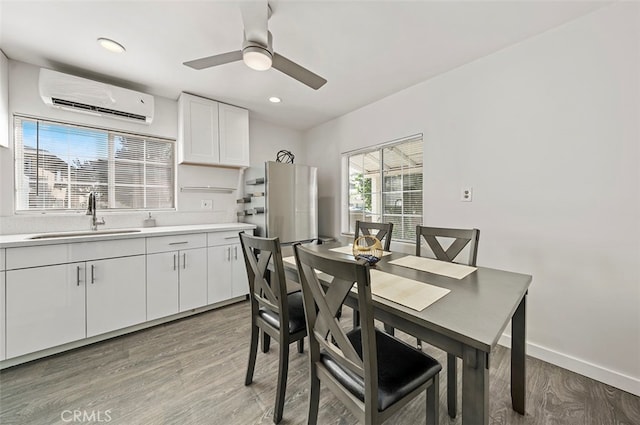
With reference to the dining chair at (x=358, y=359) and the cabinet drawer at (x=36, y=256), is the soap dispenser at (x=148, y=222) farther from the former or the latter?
the dining chair at (x=358, y=359)

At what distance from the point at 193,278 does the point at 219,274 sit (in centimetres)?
28

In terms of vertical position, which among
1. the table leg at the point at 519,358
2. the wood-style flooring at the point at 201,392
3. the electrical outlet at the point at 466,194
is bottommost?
the wood-style flooring at the point at 201,392

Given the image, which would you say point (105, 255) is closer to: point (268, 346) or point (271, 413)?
point (268, 346)

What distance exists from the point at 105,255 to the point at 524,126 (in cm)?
367

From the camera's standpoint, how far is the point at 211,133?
3.01 metres

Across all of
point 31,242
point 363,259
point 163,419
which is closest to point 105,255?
point 31,242

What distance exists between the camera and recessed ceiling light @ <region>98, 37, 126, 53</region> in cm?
189

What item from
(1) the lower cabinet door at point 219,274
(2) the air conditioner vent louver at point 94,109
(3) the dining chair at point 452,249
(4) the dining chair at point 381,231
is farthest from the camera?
(1) the lower cabinet door at point 219,274

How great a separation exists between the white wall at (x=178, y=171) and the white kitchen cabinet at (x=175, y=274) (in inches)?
25.4

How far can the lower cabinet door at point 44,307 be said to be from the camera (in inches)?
68.5

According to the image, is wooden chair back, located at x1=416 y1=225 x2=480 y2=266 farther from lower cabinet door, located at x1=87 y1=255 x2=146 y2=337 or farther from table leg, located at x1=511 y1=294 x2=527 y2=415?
lower cabinet door, located at x1=87 y1=255 x2=146 y2=337

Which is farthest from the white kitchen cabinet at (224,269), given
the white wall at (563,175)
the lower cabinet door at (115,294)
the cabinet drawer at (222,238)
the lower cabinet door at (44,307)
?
the white wall at (563,175)

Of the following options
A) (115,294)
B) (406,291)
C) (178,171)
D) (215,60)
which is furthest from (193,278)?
(406,291)

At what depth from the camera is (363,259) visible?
1524 mm
